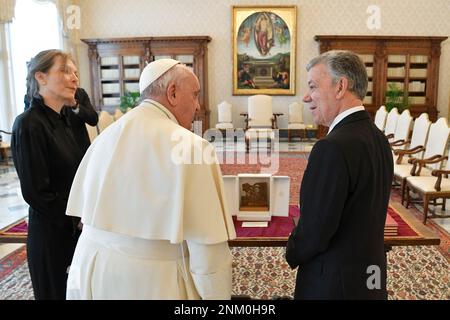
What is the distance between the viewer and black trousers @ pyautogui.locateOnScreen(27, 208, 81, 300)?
6.95 ft

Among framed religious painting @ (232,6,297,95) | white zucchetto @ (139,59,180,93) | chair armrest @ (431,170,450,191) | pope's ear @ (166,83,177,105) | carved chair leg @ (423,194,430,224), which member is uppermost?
framed religious painting @ (232,6,297,95)

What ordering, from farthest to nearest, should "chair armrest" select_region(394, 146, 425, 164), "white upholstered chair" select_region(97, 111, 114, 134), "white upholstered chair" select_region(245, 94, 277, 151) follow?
"white upholstered chair" select_region(245, 94, 277, 151)
"white upholstered chair" select_region(97, 111, 114, 134)
"chair armrest" select_region(394, 146, 425, 164)

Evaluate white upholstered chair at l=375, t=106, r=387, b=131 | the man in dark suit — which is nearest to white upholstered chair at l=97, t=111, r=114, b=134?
white upholstered chair at l=375, t=106, r=387, b=131

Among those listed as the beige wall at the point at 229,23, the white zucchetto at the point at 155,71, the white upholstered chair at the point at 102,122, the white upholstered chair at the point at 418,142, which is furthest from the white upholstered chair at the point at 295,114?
the white zucchetto at the point at 155,71

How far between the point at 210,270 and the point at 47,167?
1124 mm

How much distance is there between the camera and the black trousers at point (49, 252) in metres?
2.12

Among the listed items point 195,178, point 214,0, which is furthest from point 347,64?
point 214,0

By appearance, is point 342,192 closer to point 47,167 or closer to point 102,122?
point 47,167

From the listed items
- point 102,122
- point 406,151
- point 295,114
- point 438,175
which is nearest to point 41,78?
point 438,175

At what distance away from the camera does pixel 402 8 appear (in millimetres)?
12141

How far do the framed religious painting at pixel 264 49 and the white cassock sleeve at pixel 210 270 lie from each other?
11.4m

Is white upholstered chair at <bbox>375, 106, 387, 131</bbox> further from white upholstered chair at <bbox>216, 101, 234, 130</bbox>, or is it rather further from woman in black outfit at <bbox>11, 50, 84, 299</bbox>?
woman in black outfit at <bbox>11, 50, 84, 299</bbox>

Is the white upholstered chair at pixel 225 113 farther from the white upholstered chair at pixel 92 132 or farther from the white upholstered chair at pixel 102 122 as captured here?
the white upholstered chair at pixel 92 132
